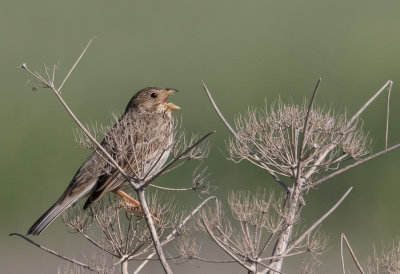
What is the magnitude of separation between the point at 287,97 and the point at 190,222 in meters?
10.8

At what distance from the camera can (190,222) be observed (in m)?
5.01

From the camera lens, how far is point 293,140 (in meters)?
4.88

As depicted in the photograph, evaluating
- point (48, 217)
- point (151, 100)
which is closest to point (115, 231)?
point (48, 217)

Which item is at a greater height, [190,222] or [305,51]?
[305,51]

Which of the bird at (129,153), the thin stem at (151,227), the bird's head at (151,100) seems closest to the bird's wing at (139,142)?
the bird at (129,153)

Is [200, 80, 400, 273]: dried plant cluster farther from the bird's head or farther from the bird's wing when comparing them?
the bird's head

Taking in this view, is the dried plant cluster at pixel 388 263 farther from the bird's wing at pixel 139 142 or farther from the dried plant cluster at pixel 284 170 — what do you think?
the bird's wing at pixel 139 142

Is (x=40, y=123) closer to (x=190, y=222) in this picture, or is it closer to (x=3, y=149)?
(x=3, y=149)

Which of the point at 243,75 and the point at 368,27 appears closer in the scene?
the point at 243,75

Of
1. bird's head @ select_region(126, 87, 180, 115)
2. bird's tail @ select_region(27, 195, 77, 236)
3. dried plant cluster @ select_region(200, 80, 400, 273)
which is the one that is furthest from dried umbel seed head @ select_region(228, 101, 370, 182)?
bird's head @ select_region(126, 87, 180, 115)

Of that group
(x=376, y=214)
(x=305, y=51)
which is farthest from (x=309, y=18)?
(x=376, y=214)

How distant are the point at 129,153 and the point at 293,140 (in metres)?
1.00

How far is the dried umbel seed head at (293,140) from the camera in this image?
4.84 metres

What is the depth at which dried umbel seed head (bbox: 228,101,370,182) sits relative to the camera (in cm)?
484
